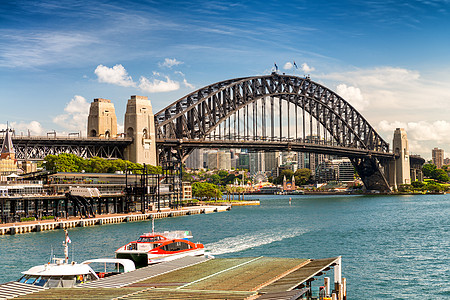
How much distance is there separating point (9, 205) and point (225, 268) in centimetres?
5548

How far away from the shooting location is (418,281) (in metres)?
35.3

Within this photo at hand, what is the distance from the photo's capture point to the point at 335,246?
169ft

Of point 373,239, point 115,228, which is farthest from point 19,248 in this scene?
point 373,239

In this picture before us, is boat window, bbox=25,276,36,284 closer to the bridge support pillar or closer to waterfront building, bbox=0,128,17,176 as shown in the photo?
waterfront building, bbox=0,128,17,176

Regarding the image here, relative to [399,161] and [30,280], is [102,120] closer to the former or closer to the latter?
[30,280]

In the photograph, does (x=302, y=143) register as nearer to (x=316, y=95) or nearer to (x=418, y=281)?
(x=316, y=95)

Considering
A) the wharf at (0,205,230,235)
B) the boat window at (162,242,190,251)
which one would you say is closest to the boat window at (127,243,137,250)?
the boat window at (162,242,190,251)

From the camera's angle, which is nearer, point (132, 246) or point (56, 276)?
point (56, 276)

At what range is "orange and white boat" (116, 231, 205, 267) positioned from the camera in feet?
120

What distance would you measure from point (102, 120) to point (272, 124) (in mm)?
48089

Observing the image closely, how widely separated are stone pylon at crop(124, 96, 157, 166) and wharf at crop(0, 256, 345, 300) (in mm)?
90751

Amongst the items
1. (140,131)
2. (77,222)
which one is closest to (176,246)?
(77,222)

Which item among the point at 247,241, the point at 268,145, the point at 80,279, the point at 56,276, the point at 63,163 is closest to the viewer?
the point at 56,276

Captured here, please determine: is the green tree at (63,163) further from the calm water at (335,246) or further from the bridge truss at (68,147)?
the calm water at (335,246)
